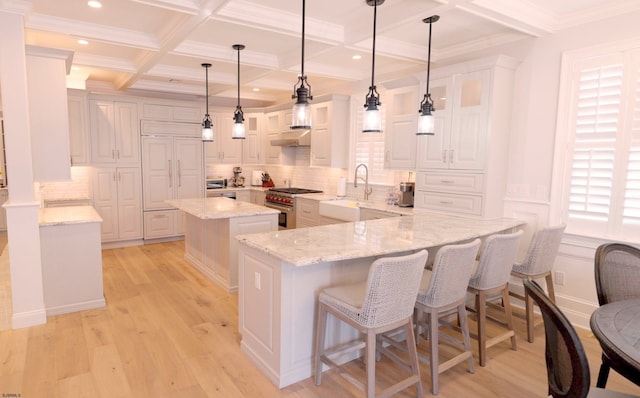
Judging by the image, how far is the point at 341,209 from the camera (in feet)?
16.3

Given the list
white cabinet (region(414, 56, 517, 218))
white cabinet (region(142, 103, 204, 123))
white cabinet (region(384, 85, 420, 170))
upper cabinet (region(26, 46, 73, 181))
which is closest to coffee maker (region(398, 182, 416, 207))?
white cabinet (region(384, 85, 420, 170))

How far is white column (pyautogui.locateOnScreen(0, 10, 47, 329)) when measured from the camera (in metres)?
3.02

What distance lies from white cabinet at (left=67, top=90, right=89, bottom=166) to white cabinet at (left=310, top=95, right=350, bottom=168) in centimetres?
339

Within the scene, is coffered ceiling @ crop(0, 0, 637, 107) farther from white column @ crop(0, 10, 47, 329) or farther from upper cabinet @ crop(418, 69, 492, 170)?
upper cabinet @ crop(418, 69, 492, 170)

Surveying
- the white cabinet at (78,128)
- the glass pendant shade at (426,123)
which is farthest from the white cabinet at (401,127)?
the white cabinet at (78,128)

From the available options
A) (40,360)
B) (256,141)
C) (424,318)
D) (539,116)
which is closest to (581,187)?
(539,116)

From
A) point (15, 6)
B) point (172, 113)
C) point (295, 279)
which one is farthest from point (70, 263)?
point (172, 113)

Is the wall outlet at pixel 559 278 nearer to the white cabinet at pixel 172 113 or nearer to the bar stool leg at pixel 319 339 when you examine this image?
the bar stool leg at pixel 319 339

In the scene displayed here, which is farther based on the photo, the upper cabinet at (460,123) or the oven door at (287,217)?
the oven door at (287,217)

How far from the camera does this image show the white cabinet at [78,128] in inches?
218

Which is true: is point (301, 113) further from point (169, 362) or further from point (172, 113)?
point (172, 113)

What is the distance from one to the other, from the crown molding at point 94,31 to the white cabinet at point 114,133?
2.37 metres

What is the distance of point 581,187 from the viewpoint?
11.2 feet

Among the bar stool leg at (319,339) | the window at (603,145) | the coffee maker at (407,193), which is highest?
the window at (603,145)
